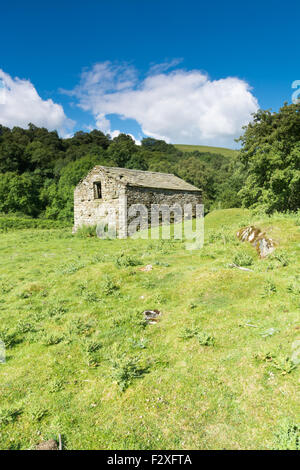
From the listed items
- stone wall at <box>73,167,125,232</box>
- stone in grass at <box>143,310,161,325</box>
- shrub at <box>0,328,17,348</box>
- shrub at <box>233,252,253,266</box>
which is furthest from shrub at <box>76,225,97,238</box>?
stone in grass at <box>143,310,161,325</box>

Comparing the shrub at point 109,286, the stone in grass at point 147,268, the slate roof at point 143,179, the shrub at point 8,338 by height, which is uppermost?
the slate roof at point 143,179

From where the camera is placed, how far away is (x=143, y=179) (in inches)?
965

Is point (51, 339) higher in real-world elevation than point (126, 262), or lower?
lower

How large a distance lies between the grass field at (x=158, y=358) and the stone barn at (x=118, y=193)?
41.1ft

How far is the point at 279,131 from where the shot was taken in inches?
776

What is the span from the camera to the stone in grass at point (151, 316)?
258 inches

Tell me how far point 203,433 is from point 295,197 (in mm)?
20549

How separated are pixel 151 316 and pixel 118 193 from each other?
15.8 meters

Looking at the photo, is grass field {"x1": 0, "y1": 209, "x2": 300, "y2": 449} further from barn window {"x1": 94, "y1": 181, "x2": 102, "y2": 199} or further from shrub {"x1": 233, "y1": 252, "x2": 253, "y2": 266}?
barn window {"x1": 94, "y1": 181, "x2": 102, "y2": 199}

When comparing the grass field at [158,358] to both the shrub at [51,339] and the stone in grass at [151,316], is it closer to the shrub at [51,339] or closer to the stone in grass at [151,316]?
the shrub at [51,339]

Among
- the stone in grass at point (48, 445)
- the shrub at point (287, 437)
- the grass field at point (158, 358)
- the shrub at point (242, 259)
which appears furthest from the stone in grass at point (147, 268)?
the shrub at point (287, 437)

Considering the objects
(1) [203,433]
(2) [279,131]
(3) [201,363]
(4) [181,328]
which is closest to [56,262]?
(4) [181,328]

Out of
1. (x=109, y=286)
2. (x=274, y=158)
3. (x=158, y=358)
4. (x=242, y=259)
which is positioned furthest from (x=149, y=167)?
(x=158, y=358)

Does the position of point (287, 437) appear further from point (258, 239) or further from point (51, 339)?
point (258, 239)
